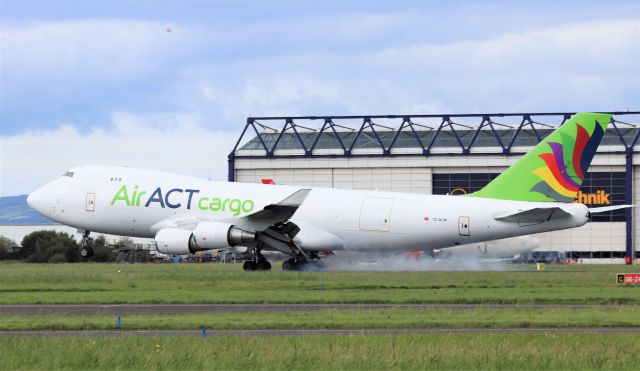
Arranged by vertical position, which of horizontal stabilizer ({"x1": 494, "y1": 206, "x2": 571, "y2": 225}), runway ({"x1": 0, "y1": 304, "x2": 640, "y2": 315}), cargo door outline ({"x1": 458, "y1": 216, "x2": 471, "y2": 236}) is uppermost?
horizontal stabilizer ({"x1": 494, "y1": 206, "x2": 571, "y2": 225})

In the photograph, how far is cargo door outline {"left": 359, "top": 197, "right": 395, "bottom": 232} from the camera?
58625mm

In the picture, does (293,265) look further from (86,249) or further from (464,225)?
(86,249)

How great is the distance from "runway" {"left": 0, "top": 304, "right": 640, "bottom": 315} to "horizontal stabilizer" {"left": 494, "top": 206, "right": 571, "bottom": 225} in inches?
791

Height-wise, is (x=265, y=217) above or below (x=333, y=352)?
above

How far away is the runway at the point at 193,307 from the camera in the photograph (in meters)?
34.1

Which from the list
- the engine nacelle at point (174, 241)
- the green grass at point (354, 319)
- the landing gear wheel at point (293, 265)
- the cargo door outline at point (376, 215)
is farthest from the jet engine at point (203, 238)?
the green grass at point (354, 319)

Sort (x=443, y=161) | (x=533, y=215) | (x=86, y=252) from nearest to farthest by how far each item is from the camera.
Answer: (x=533, y=215)
(x=86, y=252)
(x=443, y=161)

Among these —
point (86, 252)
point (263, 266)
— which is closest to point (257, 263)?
point (263, 266)

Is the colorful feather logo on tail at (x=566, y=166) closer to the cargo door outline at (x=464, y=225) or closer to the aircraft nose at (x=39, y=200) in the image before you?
the cargo door outline at (x=464, y=225)

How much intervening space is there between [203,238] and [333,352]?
116ft

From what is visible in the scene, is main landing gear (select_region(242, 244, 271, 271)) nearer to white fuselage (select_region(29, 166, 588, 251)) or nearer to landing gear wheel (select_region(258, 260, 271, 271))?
landing gear wheel (select_region(258, 260, 271, 271))

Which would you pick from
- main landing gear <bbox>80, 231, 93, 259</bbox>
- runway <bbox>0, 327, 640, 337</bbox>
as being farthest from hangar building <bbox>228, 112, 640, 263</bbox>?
runway <bbox>0, 327, 640, 337</bbox>

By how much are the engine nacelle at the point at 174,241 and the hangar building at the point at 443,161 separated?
5034 cm

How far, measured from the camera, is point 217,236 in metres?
57.8
